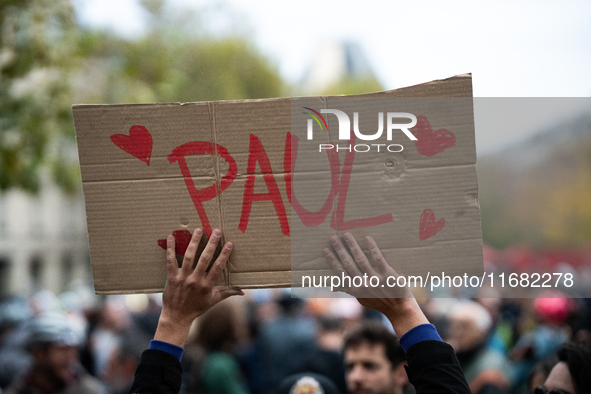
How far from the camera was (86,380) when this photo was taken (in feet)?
13.3

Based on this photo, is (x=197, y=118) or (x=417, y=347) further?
(x=197, y=118)

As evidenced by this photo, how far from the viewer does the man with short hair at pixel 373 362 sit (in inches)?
118

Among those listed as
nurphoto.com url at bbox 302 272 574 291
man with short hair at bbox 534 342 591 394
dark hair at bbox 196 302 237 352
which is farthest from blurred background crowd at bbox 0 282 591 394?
nurphoto.com url at bbox 302 272 574 291

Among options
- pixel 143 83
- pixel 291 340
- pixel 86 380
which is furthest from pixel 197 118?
pixel 143 83

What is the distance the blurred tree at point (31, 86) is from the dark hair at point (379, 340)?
370 cm

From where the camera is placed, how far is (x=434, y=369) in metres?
1.69

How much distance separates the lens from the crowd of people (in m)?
2.91

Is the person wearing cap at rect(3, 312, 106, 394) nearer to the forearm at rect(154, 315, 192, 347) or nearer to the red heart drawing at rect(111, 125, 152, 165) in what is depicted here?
the forearm at rect(154, 315, 192, 347)

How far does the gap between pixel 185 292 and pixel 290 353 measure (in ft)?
11.9

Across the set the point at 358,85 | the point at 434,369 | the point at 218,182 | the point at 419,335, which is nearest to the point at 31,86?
the point at 218,182

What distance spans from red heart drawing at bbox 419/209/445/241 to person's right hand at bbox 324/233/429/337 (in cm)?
20

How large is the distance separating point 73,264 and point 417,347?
32.9 metres

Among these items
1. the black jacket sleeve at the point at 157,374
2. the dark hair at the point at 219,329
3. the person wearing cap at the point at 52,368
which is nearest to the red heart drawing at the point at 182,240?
the black jacket sleeve at the point at 157,374

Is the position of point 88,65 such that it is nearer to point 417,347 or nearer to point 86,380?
point 86,380
